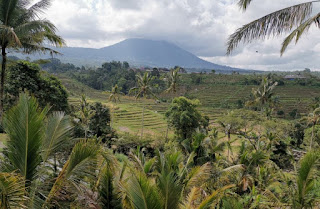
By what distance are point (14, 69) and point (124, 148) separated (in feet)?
44.4

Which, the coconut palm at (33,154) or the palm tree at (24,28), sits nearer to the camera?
the coconut palm at (33,154)

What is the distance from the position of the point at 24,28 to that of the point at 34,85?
336 inches

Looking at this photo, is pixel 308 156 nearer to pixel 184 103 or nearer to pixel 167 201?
pixel 167 201

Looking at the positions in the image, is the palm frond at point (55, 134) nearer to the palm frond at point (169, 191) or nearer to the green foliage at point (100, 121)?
the palm frond at point (169, 191)

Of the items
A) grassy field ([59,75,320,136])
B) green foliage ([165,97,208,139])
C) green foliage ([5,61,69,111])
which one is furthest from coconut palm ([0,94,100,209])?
grassy field ([59,75,320,136])

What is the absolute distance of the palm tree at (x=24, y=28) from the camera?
31.7ft

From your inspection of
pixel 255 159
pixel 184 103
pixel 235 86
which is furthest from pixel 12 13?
pixel 235 86

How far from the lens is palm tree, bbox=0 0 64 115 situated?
380 inches

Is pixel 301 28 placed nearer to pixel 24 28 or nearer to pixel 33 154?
pixel 33 154

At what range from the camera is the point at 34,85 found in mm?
17359

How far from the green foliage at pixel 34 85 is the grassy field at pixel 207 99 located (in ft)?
72.9

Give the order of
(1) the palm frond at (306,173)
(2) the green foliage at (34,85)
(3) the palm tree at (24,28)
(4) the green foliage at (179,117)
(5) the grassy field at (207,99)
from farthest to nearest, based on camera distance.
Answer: (5) the grassy field at (207,99)
(4) the green foliage at (179,117)
(2) the green foliage at (34,85)
(3) the palm tree at (24,28)
(1) the palm frond at (306,173)

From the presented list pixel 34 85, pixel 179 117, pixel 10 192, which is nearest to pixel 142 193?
pixel 10 192

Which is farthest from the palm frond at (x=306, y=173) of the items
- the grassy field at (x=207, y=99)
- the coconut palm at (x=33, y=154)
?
the grassy field at (x=207, y=99)
